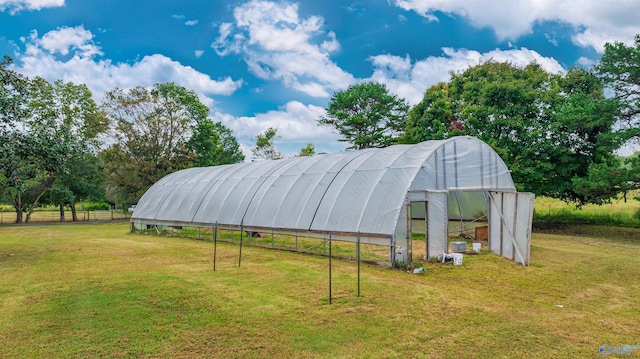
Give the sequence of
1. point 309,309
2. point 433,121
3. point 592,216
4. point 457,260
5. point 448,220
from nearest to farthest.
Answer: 1. point 309,309
2. point 457,260
3. point 448,220
4. point 592,216
5. point 433,121

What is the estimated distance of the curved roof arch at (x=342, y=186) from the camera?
11477 millimetres

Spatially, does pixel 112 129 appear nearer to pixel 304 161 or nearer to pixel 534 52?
pixel 304 161

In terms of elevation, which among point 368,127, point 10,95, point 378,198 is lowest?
point 378,198

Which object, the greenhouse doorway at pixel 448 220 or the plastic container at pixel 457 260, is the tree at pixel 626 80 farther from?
the plastic container at pixel 457 260

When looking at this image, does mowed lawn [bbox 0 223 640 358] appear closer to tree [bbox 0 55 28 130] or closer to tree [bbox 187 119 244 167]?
tree [bbox 0 55 28 130]

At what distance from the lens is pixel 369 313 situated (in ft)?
20.6

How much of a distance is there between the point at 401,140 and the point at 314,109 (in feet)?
38.8

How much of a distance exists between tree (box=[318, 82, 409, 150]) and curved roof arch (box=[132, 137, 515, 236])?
16.7m

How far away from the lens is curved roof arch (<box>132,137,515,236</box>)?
1148 cm

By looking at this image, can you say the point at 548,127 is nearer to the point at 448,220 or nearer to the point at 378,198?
the point at 448,220

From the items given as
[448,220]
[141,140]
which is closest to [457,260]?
[448,220]

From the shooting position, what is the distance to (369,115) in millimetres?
34469

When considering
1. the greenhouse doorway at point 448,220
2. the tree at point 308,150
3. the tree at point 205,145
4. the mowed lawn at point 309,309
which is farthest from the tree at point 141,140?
the greenhouse doorway at point 448,220

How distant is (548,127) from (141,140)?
30.2m
